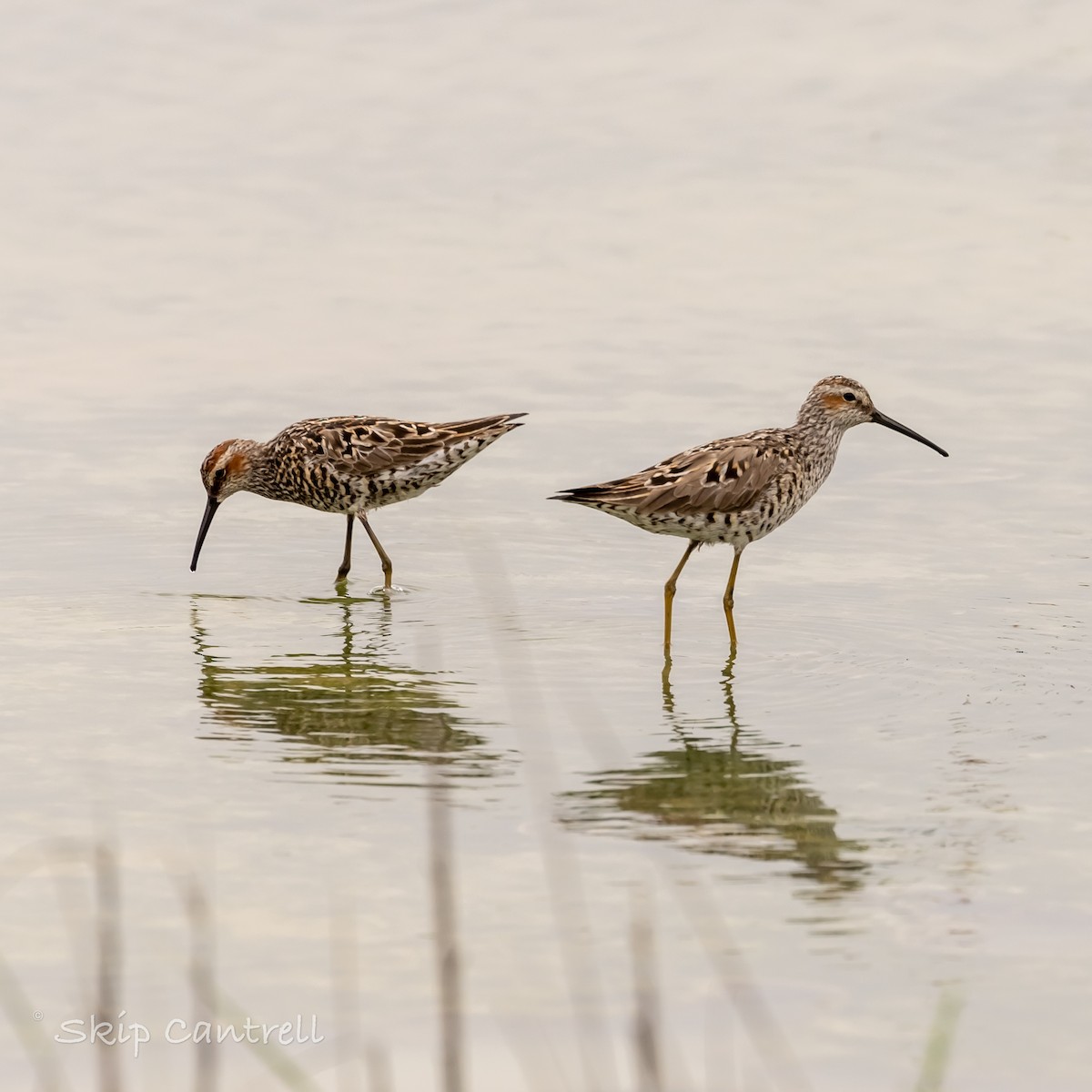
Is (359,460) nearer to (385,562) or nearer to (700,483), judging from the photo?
(385,562)

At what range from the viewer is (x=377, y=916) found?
746cm

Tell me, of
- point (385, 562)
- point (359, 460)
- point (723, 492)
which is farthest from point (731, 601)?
point (359, 460)

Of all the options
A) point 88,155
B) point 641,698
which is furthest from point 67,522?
point 88,155

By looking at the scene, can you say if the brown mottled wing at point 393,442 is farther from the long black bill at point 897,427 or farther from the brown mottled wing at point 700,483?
the brown mottled wing at point 700,483

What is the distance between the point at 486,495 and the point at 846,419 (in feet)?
8.43

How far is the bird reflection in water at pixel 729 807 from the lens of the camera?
813 cm

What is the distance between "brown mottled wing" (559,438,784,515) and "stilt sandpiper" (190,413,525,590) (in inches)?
74.6

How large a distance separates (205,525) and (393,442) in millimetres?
1363

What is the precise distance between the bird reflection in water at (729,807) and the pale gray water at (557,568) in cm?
3

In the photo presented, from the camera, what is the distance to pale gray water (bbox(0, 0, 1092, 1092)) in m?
7.07

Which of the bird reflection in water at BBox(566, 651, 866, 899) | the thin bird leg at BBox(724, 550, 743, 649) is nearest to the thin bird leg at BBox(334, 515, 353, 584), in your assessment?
the thin bird leg at BBox(724, 550, 743, 649)

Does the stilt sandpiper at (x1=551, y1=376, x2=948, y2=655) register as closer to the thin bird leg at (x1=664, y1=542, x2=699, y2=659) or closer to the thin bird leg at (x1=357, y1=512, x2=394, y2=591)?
the thin bird leg at (x1=664, y1=542, x2=699, y2=659)

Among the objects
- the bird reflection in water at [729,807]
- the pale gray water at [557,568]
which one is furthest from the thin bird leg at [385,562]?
the bird reflection in water at [729,807]

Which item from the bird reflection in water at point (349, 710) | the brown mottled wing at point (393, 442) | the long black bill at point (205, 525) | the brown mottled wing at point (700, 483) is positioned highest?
the brown mottled wing at point (393, 442)
